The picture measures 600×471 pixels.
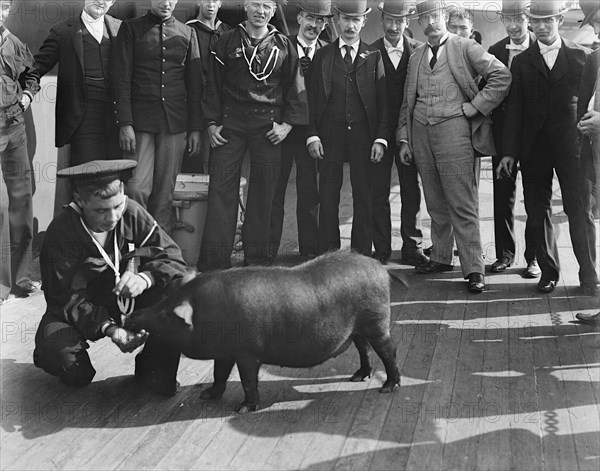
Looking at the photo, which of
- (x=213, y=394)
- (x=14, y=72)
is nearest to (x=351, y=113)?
(x=14, y=72)

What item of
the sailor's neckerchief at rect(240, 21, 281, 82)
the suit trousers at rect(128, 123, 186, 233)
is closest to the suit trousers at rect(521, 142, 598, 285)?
the sailor's neckerchief at rect(240, 21, 281, 82)

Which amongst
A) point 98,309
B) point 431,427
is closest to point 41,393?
point 98,309

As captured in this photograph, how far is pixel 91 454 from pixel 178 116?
11.0 feet

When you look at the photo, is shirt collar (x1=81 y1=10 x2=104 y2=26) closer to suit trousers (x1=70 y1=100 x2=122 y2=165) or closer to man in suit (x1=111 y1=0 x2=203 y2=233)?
man in suit (x1=111 y1=0 x2=203 y2=233)

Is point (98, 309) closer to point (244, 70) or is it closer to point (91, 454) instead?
point (91, 454)

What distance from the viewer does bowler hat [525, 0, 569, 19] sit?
5.73m

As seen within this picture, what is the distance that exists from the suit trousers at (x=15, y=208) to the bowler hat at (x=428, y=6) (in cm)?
312

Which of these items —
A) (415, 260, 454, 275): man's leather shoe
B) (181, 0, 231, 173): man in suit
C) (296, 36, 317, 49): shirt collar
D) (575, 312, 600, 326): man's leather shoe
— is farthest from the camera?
(296, 36, 317, 49): shirt collar

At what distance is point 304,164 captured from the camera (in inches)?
269

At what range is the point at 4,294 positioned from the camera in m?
5.66

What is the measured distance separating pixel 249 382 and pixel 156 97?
3.00 meters

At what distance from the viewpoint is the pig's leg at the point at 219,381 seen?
4156 millimetres

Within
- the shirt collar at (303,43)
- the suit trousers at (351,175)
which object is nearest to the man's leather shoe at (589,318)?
the suit trousers at (351,175)

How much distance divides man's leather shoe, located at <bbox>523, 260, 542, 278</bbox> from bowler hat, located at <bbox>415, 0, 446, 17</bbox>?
7.35ft
